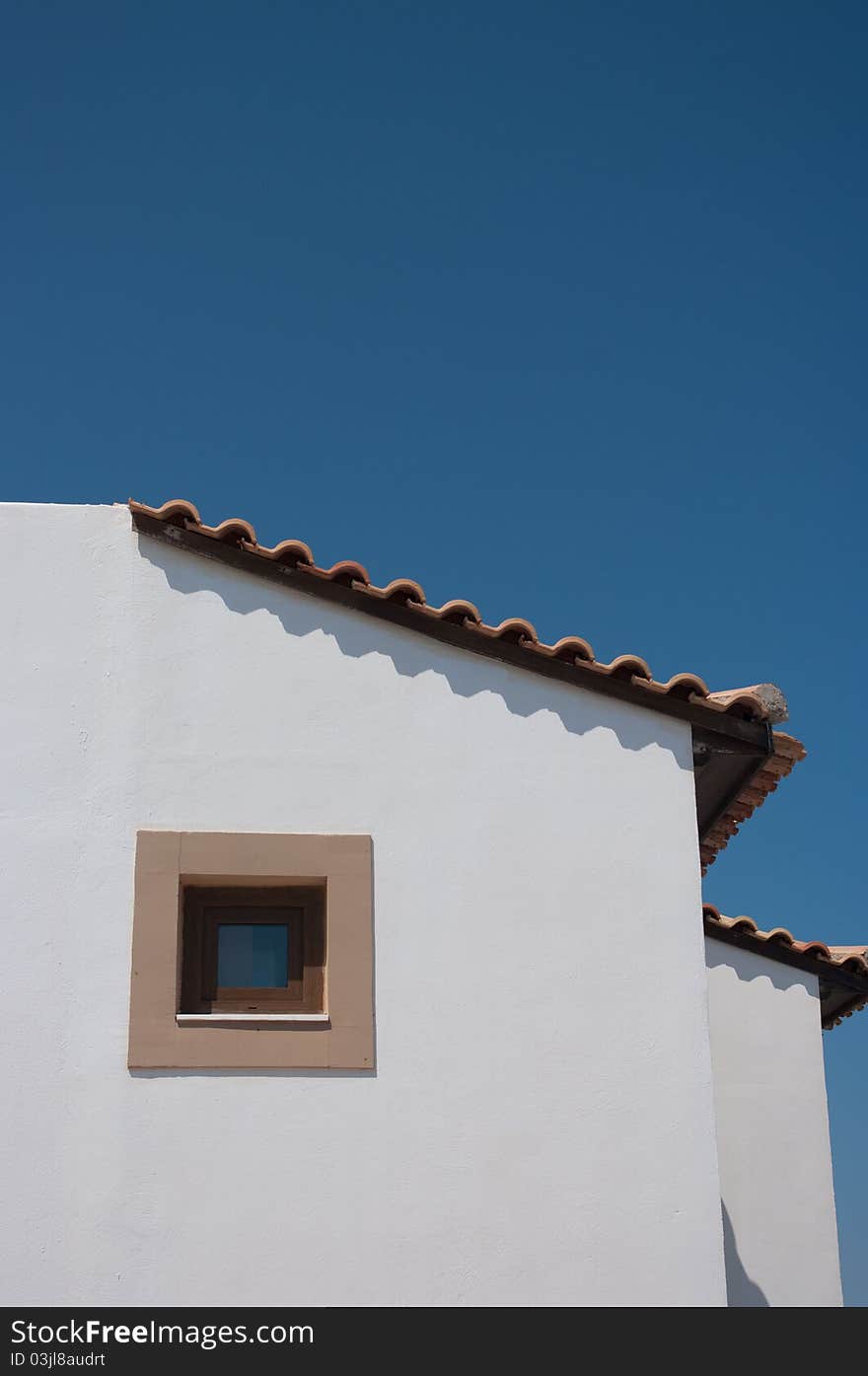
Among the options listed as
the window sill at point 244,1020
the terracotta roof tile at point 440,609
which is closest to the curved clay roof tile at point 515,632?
the terracotta roof tile at point 440,609

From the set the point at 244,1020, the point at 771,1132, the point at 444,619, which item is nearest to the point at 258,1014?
the point at 244,1020

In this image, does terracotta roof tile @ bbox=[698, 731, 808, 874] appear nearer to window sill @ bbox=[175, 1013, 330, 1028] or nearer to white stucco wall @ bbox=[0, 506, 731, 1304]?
white stucco wall @ bbox=[0, 506, 731, 1304]

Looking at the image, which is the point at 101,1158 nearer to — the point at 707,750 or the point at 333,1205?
the point at 333,1205

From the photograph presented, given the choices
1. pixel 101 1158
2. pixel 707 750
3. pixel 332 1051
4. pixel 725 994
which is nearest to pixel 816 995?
pixel 725 994

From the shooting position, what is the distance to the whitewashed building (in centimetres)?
779

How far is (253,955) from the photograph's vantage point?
8383 mm

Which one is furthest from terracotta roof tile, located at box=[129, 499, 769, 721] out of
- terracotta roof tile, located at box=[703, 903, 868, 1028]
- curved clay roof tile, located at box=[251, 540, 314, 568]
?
terracotta roof tile, located at box=[703, 903, 868, 1028]

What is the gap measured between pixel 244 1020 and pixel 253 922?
0.55 meters

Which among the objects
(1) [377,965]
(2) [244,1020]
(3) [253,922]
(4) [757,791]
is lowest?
(2) [244,1020]

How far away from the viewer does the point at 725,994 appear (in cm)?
1025

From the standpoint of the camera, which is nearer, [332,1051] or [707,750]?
[332,1051]

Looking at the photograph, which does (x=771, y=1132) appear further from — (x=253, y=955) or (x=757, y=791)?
(x=253, y=955)

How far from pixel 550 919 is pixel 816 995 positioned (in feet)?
9.32
